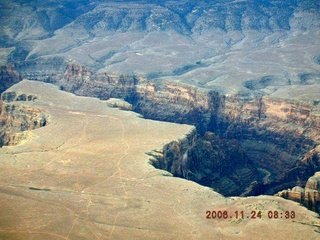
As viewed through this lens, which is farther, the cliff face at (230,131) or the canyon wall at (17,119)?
the canyon wall at (17,119)

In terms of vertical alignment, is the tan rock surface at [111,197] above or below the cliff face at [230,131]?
above

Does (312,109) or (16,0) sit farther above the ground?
(16,0)

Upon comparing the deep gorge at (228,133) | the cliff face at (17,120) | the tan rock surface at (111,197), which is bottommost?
the deep gorge at (228,133)

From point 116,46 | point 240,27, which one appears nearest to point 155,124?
point 116,46

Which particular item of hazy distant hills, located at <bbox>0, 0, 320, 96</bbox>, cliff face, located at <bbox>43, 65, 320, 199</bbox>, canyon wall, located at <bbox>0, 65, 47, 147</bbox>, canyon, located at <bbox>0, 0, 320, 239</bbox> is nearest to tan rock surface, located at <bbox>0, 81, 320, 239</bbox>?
canyon, located at <bbox>0, 0, 320, 239</bbox>

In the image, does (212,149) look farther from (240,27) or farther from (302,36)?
(240,27)
